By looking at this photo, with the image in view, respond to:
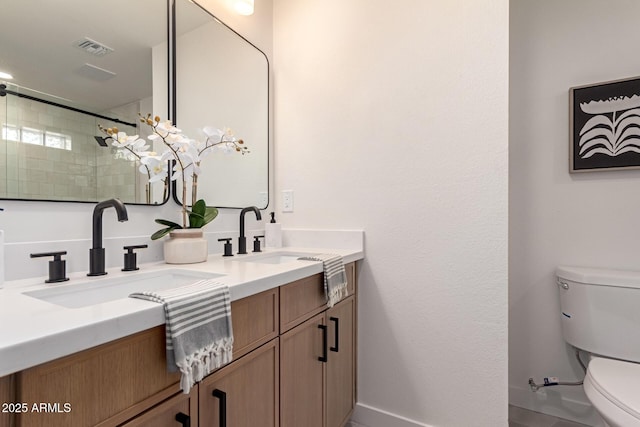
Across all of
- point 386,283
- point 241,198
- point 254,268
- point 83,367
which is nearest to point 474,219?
point 386,283

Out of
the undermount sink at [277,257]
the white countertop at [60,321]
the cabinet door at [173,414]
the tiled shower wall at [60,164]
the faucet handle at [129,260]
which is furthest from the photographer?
the undermount sink at [277,257]

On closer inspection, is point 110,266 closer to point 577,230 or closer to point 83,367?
point 83,367

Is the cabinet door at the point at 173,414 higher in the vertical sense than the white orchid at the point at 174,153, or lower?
lower

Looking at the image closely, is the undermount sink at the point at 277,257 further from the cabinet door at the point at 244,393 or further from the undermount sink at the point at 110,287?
the cabinet door at the point at 244,393

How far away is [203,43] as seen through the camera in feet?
Answer: 4.69

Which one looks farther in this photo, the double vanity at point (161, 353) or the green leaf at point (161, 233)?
the green leaf at point (161, 233)

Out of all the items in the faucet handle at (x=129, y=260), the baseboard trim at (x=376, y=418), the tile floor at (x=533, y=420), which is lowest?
the tile floor at (x=533, y=420)

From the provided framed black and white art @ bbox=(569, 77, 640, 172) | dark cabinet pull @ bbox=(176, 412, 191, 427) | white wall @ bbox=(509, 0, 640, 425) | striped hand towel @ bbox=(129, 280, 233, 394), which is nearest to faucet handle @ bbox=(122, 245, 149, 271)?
striped hand towel @ bbox=(129, 280, 233, 394)

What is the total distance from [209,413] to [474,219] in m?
1.17

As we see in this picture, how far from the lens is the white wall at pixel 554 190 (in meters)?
1.58

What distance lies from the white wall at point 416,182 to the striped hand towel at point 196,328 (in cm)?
96

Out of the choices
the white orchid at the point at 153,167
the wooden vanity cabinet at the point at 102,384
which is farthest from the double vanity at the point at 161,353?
the white orchid at the point at 153,167

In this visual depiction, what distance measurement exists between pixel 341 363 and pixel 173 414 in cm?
88

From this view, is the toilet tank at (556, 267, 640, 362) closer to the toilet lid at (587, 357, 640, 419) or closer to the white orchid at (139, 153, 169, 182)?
the toilet lid at (587, 357, 640, 419)
